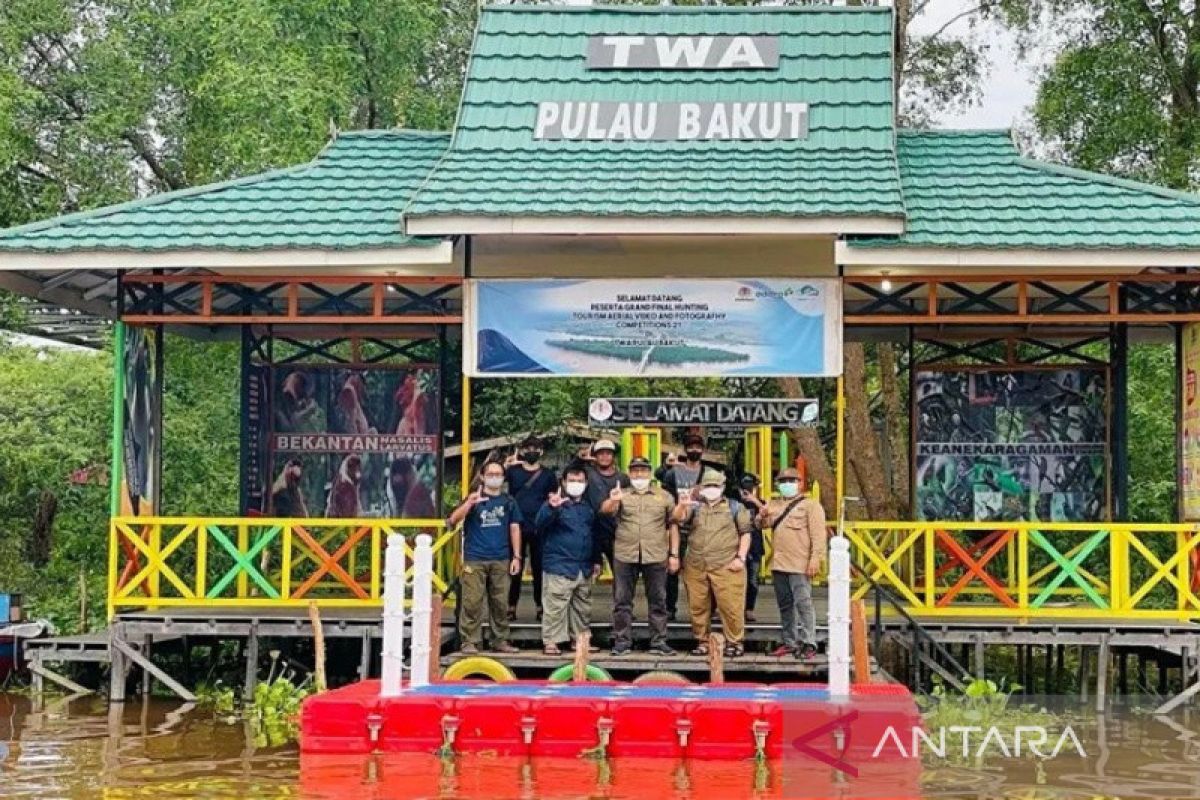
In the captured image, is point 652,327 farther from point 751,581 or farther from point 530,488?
point 751,581

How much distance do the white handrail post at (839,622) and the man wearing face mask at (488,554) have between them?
3.25 meters

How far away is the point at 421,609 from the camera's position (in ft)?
49.1

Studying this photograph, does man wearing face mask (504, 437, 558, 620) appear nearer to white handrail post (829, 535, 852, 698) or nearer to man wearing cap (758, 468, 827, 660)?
man wearing cap (758, 468, 827, 660)

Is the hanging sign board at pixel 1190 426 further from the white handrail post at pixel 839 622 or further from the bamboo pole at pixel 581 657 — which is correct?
the bamboo pole at pixel 581 657

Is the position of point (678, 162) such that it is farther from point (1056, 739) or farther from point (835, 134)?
point (1056, 739)

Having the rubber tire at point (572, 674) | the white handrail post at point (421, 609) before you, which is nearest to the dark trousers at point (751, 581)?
the rubber tire at point (572, 674)

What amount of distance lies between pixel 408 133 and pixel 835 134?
4.58 meters

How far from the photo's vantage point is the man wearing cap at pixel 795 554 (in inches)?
627

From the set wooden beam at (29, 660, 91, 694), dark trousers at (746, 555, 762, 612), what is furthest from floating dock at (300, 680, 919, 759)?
wooden beam at (29, 660, 91, 694)

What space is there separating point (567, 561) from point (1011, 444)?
6314mm

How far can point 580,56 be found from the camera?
19.5 m

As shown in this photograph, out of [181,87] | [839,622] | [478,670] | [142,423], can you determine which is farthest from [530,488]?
[181,87]

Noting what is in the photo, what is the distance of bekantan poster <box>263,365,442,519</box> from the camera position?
2052 centimetres

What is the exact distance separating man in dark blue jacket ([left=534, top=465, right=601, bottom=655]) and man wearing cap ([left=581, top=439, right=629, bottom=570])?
4.5 inches
